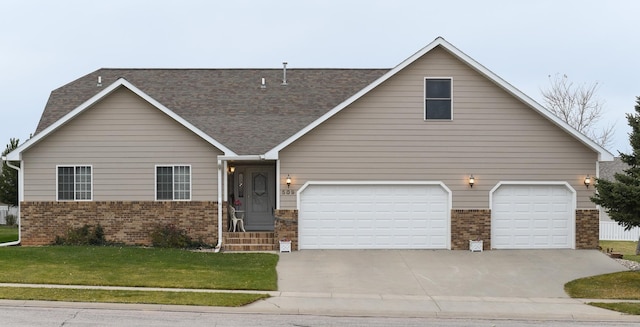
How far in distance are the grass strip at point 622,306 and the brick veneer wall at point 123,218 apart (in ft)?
38.6

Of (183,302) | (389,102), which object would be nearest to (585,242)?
(389,102)

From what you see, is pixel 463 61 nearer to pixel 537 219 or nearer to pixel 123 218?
pixel 537 219

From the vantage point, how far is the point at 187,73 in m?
25.3

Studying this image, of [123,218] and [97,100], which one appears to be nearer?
[97,100]

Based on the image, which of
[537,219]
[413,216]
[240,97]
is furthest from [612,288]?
[240,97]

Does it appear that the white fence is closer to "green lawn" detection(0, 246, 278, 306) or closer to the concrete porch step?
the concrete porch step

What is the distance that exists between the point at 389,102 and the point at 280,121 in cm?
A: 472

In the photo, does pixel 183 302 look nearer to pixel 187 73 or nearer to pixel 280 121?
pixel 280 121

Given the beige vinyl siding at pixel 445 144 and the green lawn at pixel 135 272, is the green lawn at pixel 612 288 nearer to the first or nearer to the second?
the beige vinyl siding at pixel 445 144

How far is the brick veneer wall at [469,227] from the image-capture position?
1953cm

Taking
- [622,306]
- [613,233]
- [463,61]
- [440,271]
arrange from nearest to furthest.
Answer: [622,306], [440,271], [463,61], [613,233]

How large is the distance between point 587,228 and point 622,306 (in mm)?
7611

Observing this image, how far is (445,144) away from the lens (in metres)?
19.6

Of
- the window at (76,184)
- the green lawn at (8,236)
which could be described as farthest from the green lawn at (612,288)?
the green lawn at (8,236)
